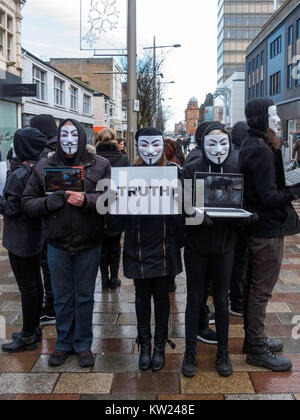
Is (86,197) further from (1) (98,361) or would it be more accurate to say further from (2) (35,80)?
(2) (35,80)

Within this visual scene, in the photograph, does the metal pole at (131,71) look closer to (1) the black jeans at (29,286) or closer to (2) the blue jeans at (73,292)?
(1) the black jeans at (29,286)

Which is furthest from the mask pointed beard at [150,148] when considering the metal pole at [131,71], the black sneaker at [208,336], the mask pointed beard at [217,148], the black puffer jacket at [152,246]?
the metal pole at [131,71]

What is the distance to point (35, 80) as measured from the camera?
966 inches

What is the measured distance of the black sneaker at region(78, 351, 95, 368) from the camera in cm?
372

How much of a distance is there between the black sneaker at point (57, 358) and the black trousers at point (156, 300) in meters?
0.70

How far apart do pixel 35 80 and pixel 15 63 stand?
4.34 m

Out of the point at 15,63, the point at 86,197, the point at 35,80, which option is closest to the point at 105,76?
the point at 35,80

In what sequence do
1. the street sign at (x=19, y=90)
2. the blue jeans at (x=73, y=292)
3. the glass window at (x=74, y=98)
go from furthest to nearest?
the glass window at (x=74, y=98) → the street sign at (x=19, y=90) → the blue jeans at (x=73, y=292)

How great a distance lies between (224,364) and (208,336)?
0.65 meters

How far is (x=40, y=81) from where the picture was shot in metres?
25.8

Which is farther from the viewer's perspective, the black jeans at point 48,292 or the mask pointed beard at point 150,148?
the black jeans at point 48,292

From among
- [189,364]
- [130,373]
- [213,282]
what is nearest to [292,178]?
[213,282]

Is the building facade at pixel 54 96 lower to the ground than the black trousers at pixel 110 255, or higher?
higher

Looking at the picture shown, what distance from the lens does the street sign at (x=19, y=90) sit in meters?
17.8
